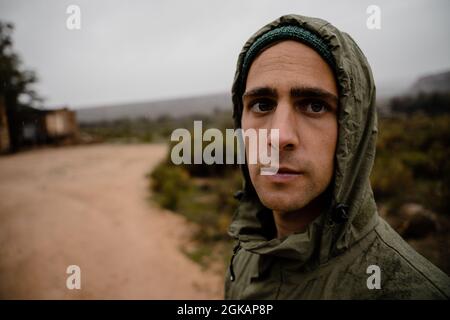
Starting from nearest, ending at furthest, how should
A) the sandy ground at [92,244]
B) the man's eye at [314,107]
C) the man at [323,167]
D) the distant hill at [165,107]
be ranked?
the man at [323,167], the man's eye at [314,107], the sandy ground at [92,244], the distant hill at [165,107]

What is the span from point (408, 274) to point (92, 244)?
18.9ft

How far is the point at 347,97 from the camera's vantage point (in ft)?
4.41

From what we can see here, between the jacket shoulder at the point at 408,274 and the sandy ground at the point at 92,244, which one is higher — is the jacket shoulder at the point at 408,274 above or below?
above

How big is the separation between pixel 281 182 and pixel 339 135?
0.38 meters

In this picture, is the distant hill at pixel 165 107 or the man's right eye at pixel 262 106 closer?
the man's right eye at pixel 262 106

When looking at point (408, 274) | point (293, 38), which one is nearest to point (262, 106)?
point (293, 38)

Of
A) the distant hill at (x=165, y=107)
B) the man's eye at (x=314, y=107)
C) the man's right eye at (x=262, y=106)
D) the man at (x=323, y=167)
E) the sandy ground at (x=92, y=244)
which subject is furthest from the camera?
the distant hill at (x=165, y=107)

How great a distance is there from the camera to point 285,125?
1.37 meters

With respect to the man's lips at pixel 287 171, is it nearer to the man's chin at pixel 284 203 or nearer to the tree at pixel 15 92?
the man's chin at pixel 284 203

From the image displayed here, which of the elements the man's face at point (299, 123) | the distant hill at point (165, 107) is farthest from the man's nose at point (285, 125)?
the distant hill at point (165, 107)

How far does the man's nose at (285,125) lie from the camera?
4.40 feet
